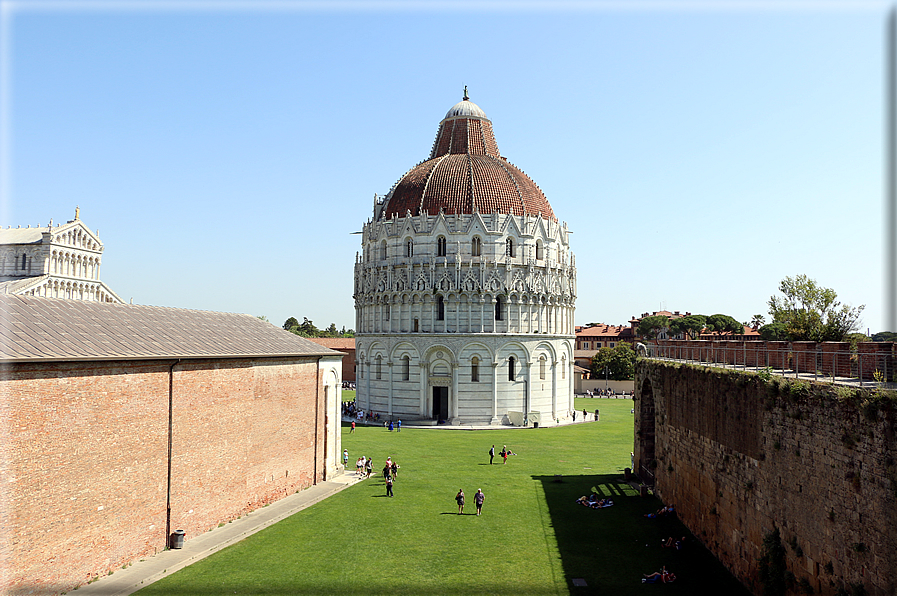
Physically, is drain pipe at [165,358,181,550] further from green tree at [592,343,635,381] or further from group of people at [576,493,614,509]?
green tree at [592,343,635,381]

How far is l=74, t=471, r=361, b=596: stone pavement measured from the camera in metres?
16.8

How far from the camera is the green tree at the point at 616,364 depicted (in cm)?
8456

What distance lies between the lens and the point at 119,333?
66.7 ft

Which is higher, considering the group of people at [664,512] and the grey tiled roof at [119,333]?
the grey tiled roof at [119,333]

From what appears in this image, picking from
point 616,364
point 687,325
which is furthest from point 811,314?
point 687,325

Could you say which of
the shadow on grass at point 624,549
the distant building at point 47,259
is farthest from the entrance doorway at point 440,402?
the distant building at point 47,259

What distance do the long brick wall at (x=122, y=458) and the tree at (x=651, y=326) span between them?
97.5 meters

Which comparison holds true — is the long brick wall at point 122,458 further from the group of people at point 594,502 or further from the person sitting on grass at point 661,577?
the person sitting on grass at point 661,577

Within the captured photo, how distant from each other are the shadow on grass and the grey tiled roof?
44.1 feet

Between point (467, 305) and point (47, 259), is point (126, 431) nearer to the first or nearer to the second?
point (467, 305)

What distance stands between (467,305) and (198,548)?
120 ft

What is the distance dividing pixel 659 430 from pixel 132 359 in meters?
20.8

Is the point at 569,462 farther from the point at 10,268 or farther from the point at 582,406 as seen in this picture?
the point at 10,268

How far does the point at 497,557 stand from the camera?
792 inches
